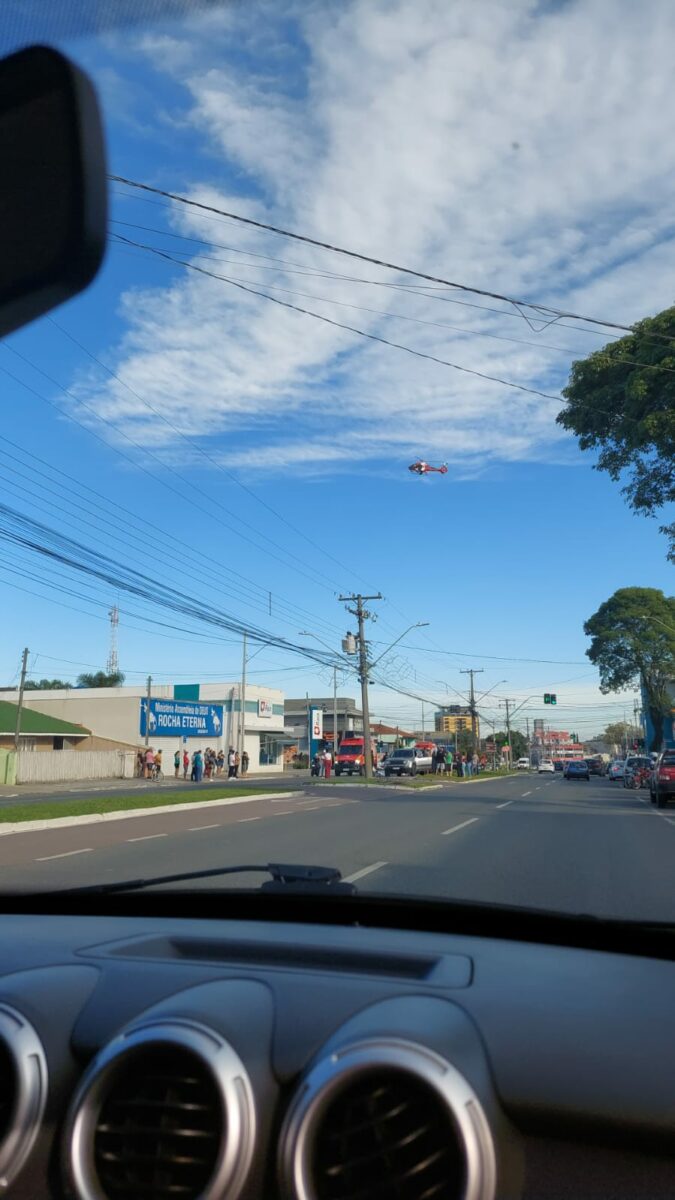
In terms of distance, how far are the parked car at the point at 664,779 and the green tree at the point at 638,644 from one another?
115 feet

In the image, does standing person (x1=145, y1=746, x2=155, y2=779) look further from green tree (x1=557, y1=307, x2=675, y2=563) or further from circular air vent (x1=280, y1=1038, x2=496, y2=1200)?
circular air vent (x1=280, y1=1038, x2=496, y2=1200)

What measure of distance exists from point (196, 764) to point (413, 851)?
31.7 metres

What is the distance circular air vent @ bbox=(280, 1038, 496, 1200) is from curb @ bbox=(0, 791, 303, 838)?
548 inches

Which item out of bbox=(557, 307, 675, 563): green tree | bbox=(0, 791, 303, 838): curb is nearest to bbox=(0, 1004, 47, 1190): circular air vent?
bbox=(0, 791, 303, 838): curb

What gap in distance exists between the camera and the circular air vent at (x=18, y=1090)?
1913 mm

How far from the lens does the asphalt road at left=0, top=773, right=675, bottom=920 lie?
892cm

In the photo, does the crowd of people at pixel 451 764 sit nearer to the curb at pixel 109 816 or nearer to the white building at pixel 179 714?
the white building at pixel 179 714

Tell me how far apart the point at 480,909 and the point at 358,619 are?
41732 millimetres

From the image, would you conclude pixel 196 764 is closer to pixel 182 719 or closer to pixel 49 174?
pixel 182 719

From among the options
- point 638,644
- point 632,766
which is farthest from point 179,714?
point 638,644

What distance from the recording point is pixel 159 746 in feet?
186

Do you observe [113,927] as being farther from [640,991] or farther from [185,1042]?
[640,991]

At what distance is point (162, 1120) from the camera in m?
1.85

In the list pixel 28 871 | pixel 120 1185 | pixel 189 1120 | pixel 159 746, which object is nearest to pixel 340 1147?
pixel 189 1120
